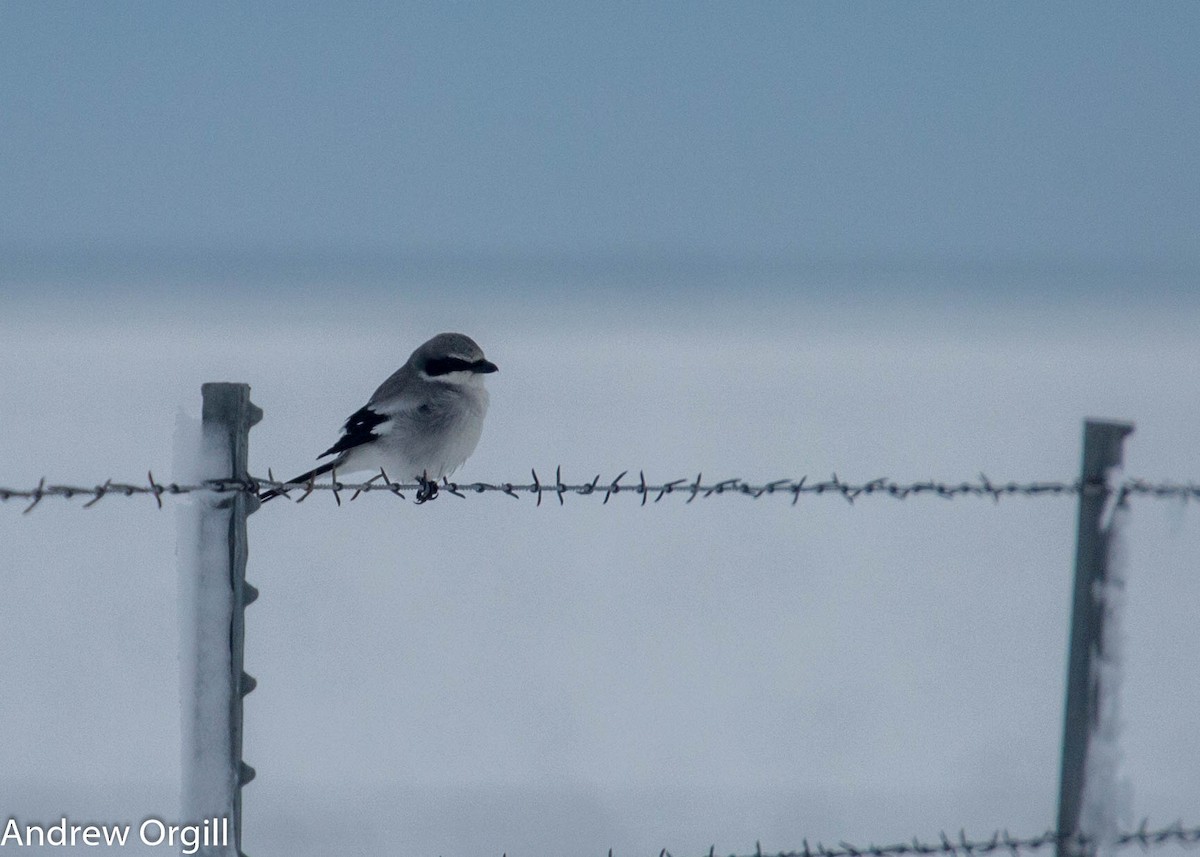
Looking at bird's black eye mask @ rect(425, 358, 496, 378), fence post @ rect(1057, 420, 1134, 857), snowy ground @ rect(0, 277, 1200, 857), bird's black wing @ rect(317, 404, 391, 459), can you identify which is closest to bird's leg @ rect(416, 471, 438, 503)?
bird's black wing @ rect(317, 404, 391, 459)

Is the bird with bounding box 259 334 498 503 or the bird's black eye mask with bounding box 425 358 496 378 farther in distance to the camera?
the bird's black eye mask with bounding box 425 358 496 378

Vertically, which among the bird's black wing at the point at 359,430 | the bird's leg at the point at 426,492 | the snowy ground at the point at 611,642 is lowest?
the snowy ground at the point at 611,642

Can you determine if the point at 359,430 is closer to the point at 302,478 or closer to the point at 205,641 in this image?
the point at 302,478

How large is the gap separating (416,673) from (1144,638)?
499cm

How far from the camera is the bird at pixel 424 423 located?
4.89m

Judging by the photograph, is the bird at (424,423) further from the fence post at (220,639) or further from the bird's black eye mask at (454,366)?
the fence post at (220,639)

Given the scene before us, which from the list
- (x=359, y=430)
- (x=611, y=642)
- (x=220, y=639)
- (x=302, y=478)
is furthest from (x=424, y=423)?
(x=611, y=642)

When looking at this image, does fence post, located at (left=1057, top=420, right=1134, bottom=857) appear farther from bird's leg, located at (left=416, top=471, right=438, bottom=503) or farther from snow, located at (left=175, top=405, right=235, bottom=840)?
bird's leg, located at (left=416, top=471, right=438, bottom=503)

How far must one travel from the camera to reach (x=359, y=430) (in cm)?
489

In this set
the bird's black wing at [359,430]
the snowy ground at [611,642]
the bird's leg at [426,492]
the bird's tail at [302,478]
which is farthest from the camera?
the snowy ground at [611,642]

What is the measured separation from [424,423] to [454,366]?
1.04 feet

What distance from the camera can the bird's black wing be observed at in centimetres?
485

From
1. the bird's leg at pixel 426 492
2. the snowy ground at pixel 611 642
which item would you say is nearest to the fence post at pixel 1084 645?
the snowy ground at pixel 611 642

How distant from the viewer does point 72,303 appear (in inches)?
1412
